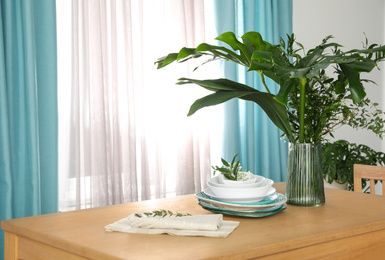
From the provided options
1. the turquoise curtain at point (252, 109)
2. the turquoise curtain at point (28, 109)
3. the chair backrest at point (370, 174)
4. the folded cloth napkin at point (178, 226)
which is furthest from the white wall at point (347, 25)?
the folded cloth napkin at point (178, 226)

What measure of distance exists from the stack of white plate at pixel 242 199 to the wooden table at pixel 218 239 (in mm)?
25

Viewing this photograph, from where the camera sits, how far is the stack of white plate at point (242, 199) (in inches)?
58.2

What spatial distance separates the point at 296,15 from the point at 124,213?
328 centimetres

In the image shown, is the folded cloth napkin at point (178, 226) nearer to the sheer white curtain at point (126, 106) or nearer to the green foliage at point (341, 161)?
the sheer white curtain at point (126, 106)

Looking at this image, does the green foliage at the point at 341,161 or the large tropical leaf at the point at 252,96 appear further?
the green foliage at the point at 341,161

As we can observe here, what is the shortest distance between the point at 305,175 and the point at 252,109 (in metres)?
2.15

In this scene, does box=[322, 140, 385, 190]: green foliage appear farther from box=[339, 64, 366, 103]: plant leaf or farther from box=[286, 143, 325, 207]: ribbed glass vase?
box=[339, 64, 366, 103]: plant leaf

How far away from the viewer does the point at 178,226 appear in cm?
128

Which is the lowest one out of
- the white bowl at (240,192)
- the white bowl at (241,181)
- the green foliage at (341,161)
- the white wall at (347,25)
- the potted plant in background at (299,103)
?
the green foliage at (341,161)

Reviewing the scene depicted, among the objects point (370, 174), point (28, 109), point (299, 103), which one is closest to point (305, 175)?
point (299, 103)

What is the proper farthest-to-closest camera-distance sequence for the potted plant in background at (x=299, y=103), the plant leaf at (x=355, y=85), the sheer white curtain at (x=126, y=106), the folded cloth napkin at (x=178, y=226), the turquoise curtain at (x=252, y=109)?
the turquoise curtain at (x=252, y=109)
the sheer white curtain at (x=126, y=106)
the potted plant in background at (x=299, y=103)
the plant leaf at (x=355, y=85)
the folded cloth napkin at (x=178, y=226)

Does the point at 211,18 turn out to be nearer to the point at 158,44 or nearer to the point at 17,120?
the point at 158,44

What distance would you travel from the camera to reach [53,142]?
9.00 feet

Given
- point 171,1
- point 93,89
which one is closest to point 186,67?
point 171,1
